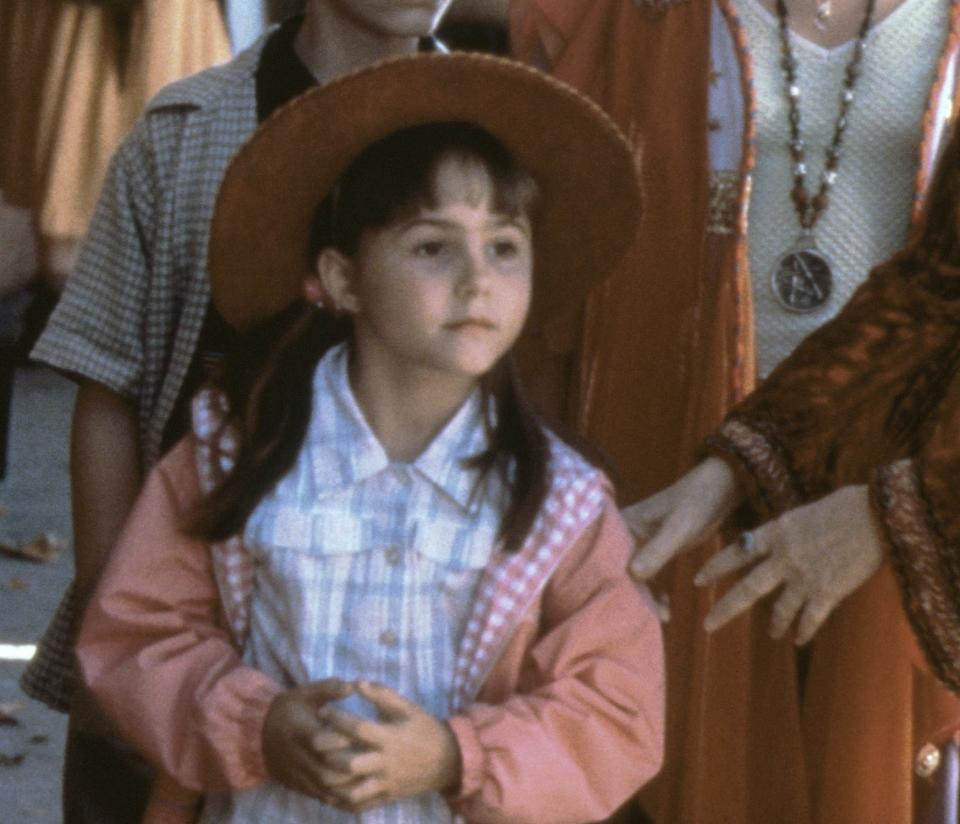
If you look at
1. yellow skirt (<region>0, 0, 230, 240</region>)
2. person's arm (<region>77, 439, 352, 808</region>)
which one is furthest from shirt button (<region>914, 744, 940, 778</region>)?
yellow skirt (<region>0, 0, 230, 240</region>)

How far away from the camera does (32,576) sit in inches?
218

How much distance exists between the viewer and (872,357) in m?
2.46

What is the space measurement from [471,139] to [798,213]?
730 mm

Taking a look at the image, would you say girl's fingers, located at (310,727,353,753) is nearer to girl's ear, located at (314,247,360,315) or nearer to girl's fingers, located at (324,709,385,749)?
girl's fingers, located at (324,709,385,749)

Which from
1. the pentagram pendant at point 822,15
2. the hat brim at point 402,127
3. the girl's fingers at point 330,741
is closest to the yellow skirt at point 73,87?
the pentagram pendant at point 822,15

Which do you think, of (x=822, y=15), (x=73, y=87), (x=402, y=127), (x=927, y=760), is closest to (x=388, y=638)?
(x=402, y=127)

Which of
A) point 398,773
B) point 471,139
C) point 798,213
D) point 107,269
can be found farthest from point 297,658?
point 798,213

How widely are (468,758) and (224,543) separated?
0.36m

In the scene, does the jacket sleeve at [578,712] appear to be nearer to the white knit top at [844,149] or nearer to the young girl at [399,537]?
the young girl at [399,537]

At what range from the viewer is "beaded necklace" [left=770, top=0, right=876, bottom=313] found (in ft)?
9.04

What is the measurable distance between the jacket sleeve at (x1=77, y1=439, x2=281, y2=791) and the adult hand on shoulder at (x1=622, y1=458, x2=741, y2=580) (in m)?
0.44

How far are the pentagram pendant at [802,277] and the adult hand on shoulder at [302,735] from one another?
3.40ft

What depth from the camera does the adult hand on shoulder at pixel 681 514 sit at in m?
2.19

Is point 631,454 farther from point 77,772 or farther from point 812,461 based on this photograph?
point 77,772
